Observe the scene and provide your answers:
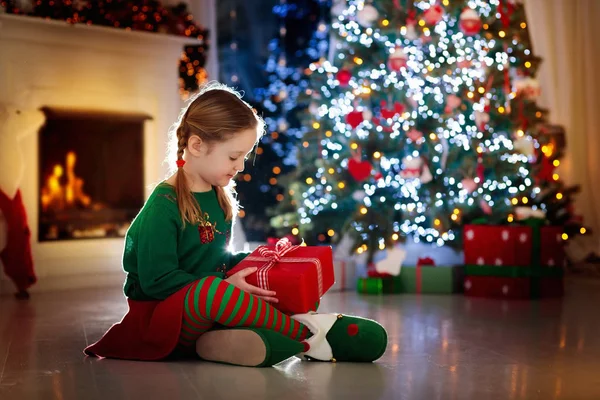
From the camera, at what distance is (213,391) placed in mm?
2381

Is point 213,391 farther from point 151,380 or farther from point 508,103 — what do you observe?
point 508,103

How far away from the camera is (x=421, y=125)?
5176 mm

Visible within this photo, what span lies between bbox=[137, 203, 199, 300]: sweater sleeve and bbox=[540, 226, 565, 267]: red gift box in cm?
266

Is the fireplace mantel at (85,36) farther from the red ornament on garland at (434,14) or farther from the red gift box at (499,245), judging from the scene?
the red gift box at (499,245)

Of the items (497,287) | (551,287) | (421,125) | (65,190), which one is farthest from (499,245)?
(65,190)

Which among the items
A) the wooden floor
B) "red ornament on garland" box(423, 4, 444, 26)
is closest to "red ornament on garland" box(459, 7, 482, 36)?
"red ornament on garland" box(423, 4, 444, 26)

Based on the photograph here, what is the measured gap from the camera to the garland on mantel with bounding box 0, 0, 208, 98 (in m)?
5.27

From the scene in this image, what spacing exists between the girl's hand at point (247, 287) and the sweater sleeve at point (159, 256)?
121mm

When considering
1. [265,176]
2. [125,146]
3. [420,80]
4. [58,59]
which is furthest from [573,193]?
[58,59]

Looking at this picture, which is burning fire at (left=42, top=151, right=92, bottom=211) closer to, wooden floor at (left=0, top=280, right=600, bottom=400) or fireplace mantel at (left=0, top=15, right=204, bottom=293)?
fireplace mantel at (left=0, top=15, right=204, bottom=293)

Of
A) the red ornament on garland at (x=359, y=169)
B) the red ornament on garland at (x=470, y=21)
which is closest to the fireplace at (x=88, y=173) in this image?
the red ornament on garland at (x=359, y=169)

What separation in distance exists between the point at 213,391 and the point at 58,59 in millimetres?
3547

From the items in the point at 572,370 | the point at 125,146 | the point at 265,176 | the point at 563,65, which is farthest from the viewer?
the point at 265,176

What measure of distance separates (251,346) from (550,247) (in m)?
2.69
